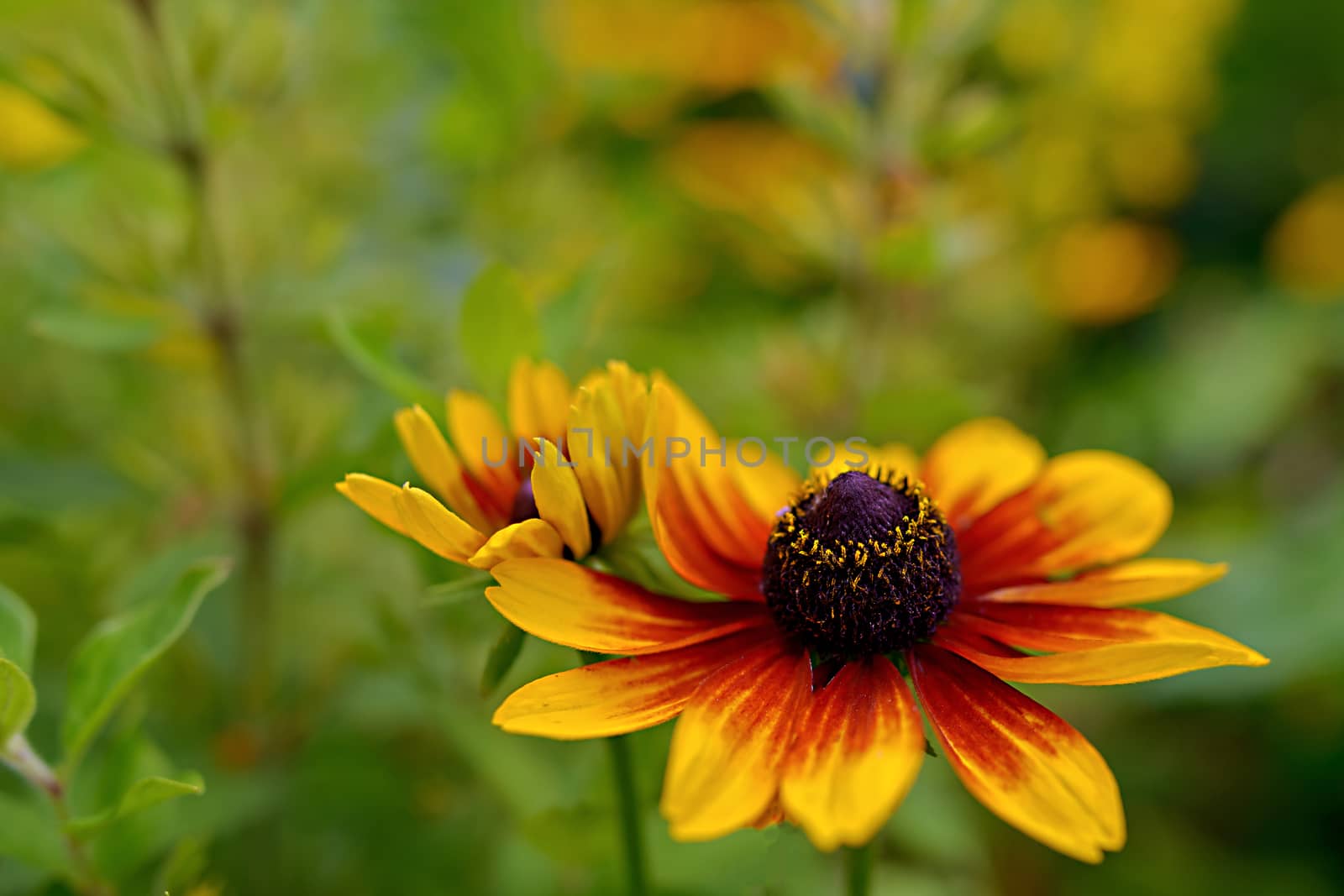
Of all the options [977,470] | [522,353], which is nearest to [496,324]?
[522,353]

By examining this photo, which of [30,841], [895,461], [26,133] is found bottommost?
[30,841]

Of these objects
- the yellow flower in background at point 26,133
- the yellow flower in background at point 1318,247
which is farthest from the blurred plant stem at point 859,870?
the yellow flower in background at point 1318,247

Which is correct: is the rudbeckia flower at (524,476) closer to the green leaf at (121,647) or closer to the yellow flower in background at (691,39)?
the green leaf at (121,647)

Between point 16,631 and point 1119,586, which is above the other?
point 1119,586

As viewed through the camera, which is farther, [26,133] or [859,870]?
[26,133]

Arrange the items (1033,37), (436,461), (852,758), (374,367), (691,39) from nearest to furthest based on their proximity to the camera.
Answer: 1. (852,758)
2. (436,461)
3. (374,367)
4. (1033,37)
5. (691,39)

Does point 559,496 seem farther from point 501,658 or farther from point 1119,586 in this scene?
point 1119,586
